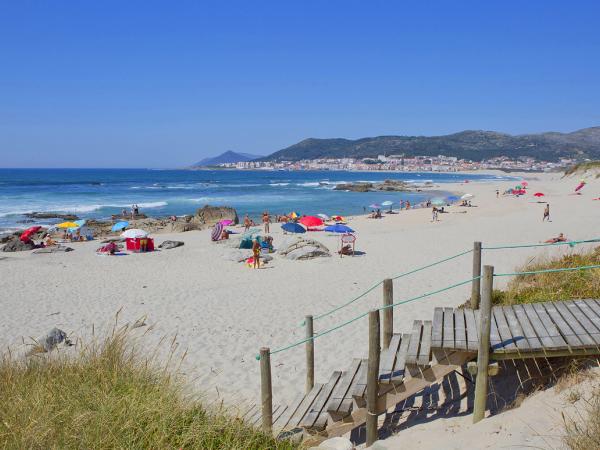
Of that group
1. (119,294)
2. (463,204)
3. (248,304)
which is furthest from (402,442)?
(463,204)

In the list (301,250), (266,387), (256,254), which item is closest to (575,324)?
(266,387)

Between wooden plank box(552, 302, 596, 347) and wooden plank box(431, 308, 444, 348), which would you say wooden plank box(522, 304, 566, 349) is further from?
wooden plank box(431, 308, 444, 348)

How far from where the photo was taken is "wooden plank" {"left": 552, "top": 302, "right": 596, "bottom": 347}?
15.4 ft

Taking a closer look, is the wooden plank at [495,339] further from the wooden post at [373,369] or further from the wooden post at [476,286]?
the wooden post at [476,286]

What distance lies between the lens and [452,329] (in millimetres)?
5363

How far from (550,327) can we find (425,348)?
1.37 metres

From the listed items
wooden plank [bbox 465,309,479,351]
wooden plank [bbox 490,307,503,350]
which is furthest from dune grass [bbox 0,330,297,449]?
wooden plank [bbox 490,307,503,350]

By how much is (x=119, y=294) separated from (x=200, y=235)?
40.9 feet

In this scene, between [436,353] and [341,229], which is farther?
[341,229]

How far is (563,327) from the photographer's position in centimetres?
511

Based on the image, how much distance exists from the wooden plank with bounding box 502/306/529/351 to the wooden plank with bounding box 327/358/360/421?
5.82 ft

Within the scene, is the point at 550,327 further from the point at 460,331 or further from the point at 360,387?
the point at 360,387

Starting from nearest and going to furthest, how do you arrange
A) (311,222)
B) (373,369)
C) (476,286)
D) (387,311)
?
(373,369) → (387,311) → (476,286) → (311,222)

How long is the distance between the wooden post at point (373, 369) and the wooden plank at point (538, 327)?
1.57 metres
